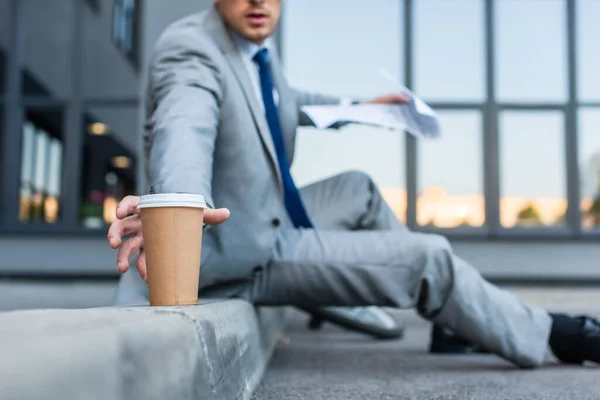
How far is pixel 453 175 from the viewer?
652 cm

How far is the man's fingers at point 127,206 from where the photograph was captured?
1491 mm

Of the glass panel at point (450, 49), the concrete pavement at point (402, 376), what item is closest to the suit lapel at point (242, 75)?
the concrete pavement at point (402, 376)

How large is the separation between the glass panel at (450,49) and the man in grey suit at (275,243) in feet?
13.8

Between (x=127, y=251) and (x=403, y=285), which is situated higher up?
(x=127, y=251)

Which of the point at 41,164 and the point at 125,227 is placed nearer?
the point at 125,227

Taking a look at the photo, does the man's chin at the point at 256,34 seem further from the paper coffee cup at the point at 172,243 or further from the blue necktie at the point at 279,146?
the paper coffee cup at the point at 172,243

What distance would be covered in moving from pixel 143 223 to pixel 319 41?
17.9ft

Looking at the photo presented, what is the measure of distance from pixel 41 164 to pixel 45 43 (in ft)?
6.06

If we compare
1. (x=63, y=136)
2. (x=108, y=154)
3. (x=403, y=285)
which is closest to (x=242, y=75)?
(x=403, y=285)

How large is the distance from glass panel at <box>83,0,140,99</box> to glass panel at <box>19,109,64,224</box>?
77cm

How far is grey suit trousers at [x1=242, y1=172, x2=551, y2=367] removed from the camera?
229 centimetres

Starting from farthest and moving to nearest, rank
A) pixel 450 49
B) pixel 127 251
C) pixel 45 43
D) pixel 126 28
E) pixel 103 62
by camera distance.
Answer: pixel 126 28 < pixel 103 62 < pixel 45 43 < pixel 450 49 < pixel 127 251

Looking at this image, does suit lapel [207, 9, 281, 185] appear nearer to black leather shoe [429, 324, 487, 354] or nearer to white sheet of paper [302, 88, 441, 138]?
white sheet of paper [302, 88, 441, 138]

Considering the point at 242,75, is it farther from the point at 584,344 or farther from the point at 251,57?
the point at 584,344
